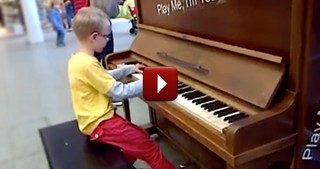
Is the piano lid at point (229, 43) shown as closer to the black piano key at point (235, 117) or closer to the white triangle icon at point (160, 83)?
the black piano key at point (235, 117)

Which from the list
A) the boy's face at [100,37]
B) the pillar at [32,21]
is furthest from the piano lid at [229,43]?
the pillar at [32,21]

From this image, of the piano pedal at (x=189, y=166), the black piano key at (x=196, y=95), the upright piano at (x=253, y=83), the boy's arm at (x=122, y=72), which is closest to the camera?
the upright piano at (x=253, y=83)

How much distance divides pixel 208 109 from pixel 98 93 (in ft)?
1.88

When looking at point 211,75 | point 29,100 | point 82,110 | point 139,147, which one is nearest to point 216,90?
point 211,75

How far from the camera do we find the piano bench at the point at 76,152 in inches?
62.6

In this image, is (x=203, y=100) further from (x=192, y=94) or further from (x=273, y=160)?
(x=273, y=160)

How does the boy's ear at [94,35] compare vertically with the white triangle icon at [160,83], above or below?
above

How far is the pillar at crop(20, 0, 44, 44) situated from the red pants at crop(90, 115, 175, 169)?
232 inches

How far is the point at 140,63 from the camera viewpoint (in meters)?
2.15

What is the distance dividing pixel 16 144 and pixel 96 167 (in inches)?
61.2

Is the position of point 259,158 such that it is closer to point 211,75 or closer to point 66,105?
point 211,75

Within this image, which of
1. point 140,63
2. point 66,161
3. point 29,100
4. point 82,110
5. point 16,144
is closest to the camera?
point 66,161
